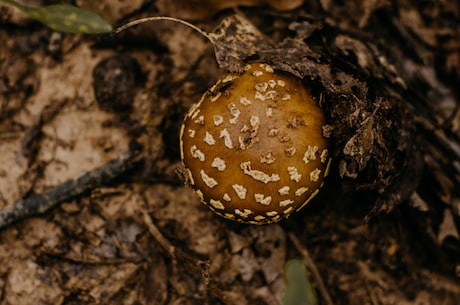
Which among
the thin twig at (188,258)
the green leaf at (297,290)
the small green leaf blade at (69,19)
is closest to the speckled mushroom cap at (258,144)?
the green leaf at (297,290)

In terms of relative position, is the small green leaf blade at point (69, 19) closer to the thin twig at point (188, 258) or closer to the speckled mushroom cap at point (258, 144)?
the speckled mushroom cap at point (258, 144)

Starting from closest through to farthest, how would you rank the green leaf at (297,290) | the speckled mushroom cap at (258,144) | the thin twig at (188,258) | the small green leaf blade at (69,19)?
the speckled mushroom cap at (258,144), the green leaf at (297,290), the thin twig at (188,258), the small green leaf blade at (69,19)

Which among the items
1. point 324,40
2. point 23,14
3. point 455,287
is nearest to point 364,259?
point 455,287

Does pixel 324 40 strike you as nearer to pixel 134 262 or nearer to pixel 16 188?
pixel 134 262

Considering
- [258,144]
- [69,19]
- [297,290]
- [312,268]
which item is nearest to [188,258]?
[297,290]

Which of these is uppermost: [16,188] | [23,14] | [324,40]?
[324,40]

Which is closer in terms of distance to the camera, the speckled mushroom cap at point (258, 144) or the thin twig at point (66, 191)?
the speckled mushroom cap at point (258, 144)
